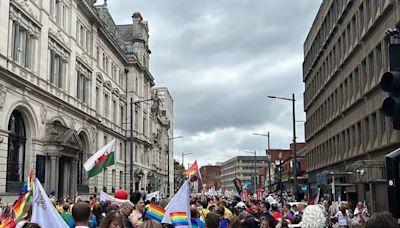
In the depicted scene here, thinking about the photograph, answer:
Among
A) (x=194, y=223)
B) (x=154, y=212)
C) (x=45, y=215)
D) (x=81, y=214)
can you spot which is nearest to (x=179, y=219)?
(x=154, y=212)

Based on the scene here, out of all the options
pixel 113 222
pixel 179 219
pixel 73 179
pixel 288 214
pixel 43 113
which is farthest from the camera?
pixel 73 179

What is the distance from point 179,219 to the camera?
9.18m

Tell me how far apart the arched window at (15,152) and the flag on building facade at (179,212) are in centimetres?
2082

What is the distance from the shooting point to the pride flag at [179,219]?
9.14m

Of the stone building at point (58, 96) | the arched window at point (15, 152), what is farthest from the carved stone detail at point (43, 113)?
the arched window at point (15, 152)

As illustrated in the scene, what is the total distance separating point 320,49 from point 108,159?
101 feet

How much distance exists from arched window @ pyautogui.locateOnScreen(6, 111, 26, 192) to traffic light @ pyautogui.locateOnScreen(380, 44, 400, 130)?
25875 millimetres

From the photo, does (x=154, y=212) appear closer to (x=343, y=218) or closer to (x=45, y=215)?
(x=45, y=215)

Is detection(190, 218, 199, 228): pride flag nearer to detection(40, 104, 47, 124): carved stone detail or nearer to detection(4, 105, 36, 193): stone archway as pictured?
detection(4, 105, 36, 193): stone archway

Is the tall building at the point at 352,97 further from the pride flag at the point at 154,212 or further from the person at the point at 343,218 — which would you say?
the pride flag at the point at 154,212

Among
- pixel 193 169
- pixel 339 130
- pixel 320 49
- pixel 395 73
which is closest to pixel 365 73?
pixel 339 130

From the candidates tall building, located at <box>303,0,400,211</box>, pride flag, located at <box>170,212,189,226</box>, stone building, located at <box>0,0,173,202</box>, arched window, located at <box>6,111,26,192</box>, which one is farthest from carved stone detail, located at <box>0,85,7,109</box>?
pride flag, located at <box>170,212,189,226</box>

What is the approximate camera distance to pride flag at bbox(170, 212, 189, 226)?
30.0 feet

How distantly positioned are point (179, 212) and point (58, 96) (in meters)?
27.0
